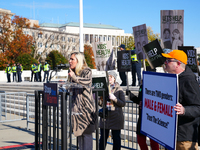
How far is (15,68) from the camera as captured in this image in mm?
25250

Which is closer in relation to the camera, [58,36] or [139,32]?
[139,32]

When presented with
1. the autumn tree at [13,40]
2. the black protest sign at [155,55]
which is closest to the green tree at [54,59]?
the autumn tree at [13,40]

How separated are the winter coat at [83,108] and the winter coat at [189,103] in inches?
Answer: 53.9

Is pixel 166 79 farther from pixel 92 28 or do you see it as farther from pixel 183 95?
pixel 92 28

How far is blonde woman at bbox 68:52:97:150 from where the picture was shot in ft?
12.2

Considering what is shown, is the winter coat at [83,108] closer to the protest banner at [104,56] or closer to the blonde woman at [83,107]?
the blonde woman at [83,107]

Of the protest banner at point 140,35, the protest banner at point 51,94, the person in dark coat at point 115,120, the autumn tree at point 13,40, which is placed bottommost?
the person in dark coat at point 115,120

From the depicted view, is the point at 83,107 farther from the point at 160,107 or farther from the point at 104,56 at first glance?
the point at 104,56

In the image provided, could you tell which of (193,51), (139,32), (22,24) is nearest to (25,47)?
(22,24)

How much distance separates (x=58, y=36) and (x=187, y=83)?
50424mm

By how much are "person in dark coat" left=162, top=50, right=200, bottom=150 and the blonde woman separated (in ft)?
4.33

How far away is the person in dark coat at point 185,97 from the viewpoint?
282 centimetres

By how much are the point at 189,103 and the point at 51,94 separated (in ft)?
5.46

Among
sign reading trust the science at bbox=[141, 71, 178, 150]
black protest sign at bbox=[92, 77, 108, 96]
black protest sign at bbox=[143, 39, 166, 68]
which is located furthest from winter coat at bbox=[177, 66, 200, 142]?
black protest sign at bbox=[143, 39, 166, 68]
